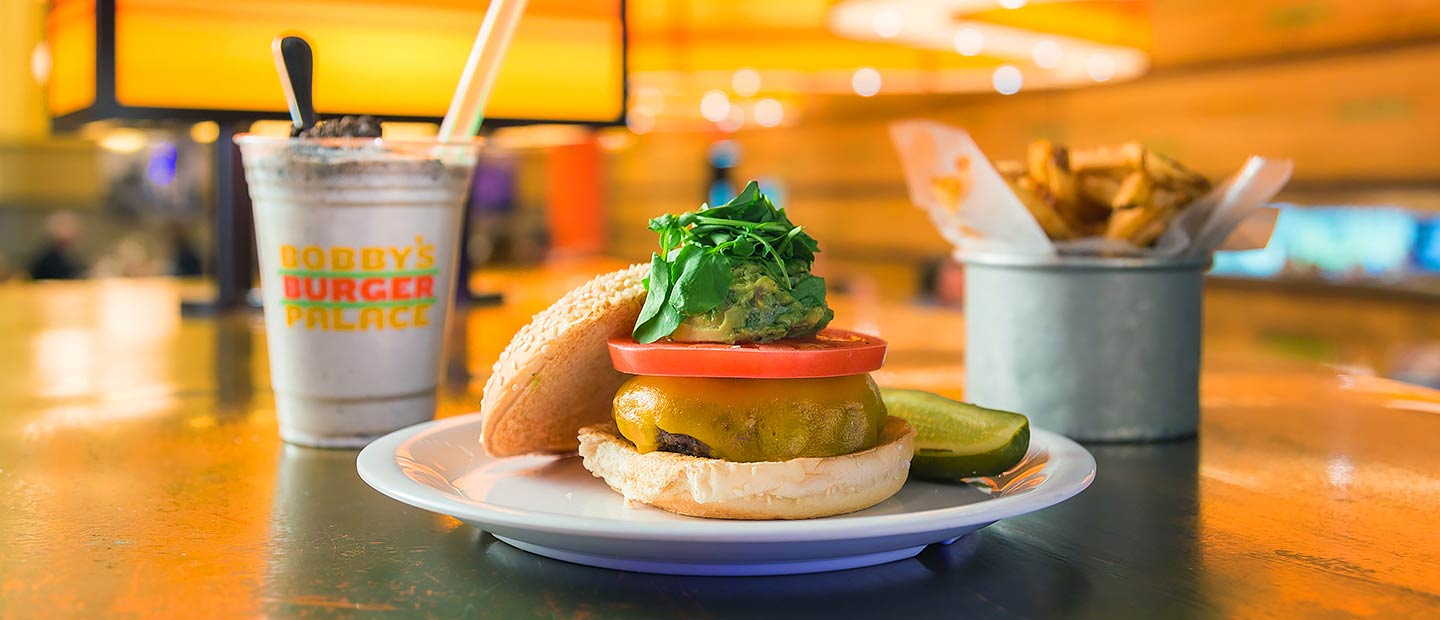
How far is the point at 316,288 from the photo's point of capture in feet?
3.77

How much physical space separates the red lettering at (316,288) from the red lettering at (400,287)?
6cm

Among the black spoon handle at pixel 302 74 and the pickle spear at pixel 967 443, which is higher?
the black spoon handle at pixel 302 74

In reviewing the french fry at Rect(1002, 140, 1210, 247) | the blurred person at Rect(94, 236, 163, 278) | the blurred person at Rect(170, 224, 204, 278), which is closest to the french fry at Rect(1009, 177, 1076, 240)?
the french fry at Rect(1002, 140, 1210, 247)

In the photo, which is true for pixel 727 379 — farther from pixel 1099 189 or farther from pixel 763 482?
pixel 1099 189

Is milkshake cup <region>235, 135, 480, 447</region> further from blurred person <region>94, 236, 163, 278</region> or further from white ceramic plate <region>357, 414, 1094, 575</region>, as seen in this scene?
blurred person <region>94, 236, 163, 278</region>

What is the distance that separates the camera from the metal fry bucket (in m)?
1.22

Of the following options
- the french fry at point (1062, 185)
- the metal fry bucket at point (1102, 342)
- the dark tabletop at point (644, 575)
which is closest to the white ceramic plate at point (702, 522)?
the dark tabletop at point (644, 575)

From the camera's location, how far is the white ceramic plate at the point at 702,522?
70 cm

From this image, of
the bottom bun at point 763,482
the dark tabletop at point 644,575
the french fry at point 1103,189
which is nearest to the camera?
the dark tabletop at point 644,575

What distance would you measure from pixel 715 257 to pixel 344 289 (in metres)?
0.45

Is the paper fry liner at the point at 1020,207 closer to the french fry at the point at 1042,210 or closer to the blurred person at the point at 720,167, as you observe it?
the french fry at the point at 1042,210

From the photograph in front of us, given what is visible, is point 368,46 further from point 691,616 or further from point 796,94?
point 796,94

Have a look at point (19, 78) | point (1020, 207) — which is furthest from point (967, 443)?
Result: point (19, 78)

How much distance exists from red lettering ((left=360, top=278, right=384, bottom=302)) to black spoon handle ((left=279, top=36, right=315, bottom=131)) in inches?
6.2
